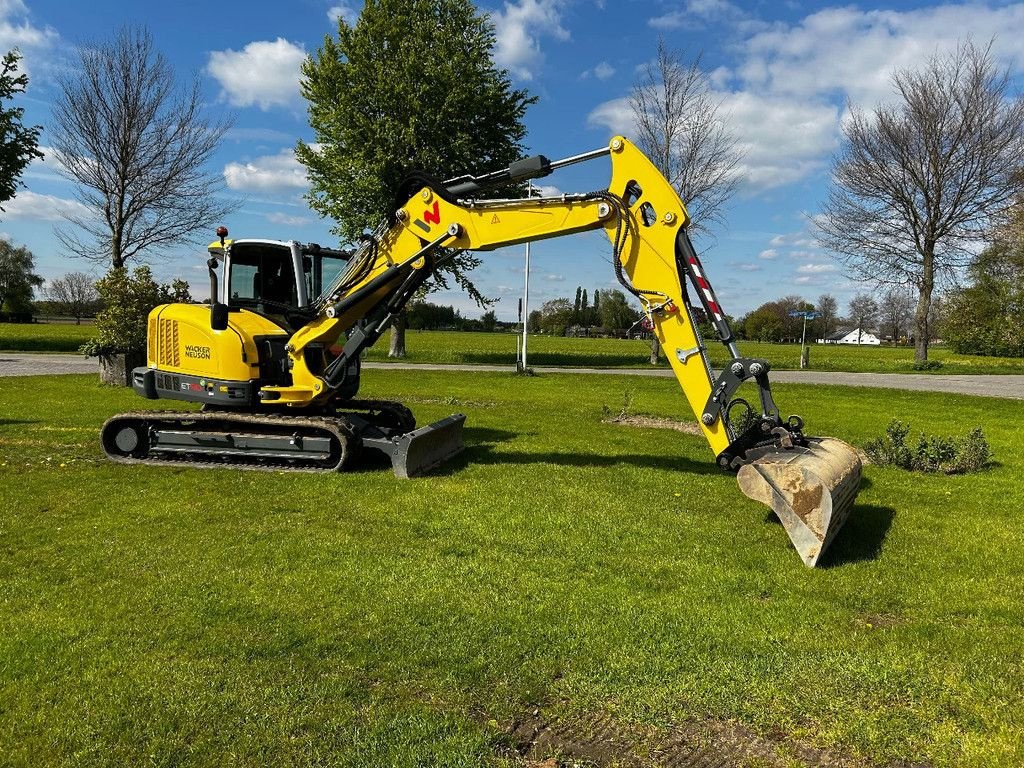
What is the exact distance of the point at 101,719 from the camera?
3.36 metres

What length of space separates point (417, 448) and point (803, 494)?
4721mm

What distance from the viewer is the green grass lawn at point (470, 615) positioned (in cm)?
336

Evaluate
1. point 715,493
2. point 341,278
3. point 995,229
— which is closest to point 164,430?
point 341,278

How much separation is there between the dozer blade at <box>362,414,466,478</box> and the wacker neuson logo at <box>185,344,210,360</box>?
2.38 meters

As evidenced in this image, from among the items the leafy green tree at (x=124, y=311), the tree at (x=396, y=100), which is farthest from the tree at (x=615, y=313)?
the leafy green tree at (x=124, y=311)

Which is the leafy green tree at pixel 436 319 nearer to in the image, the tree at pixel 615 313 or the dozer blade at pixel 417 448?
the tree at pixel 615 313

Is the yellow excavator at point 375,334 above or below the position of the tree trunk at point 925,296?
below

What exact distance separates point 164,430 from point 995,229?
3605cm

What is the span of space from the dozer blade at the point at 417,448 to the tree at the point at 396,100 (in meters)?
19.4

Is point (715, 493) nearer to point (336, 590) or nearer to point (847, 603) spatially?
point (847, 603)

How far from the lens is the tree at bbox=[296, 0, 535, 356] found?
88.7 ft

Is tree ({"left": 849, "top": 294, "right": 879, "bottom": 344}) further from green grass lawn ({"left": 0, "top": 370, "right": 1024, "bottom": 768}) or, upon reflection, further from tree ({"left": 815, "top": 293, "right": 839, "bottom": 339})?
green grass lawn ({"left": 0, "top": 370, "right": 1024, "bottom": 768})

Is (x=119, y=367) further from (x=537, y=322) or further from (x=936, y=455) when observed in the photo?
(x=537, y=322)

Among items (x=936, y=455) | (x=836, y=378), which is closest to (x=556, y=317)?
(x=836, y=378)
